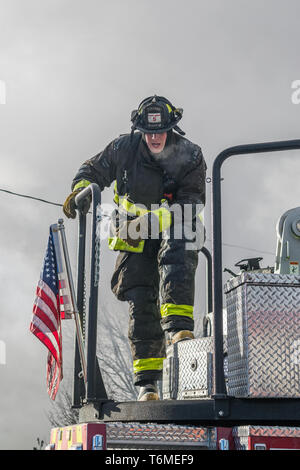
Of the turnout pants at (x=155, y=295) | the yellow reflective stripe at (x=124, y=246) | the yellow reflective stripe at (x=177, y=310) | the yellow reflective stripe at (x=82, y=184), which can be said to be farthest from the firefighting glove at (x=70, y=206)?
the yellow reflective stripe at (x=177, y=310)

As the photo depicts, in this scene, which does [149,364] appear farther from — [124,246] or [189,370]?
[124,246]

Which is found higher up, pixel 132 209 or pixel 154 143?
pixel 154 143

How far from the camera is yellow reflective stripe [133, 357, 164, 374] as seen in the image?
478cm

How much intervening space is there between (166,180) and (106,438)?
7.17 feet

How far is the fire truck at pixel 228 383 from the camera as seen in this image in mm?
3484

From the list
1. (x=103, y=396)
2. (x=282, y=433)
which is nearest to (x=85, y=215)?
(x=103, y=396)

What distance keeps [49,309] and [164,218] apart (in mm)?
1014

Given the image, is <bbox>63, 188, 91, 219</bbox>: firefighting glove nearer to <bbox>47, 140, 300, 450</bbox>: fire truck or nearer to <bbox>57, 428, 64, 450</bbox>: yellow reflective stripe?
<bbox>47, 140, 300, 450</bbox>: fire truck

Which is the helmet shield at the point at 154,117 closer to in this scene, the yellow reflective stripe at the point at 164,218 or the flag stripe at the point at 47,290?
the yellow reflective stripe at the point at 164,218

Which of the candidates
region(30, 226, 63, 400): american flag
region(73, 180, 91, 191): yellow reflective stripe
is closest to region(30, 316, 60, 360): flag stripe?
region(30, 226, 63, 400): american flag

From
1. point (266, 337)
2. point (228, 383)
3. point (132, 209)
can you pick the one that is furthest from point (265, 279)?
point (132, 209)

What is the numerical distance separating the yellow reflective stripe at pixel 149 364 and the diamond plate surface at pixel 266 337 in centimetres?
97

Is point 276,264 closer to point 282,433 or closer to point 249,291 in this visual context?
point 249,291

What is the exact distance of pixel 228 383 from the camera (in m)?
3.98
